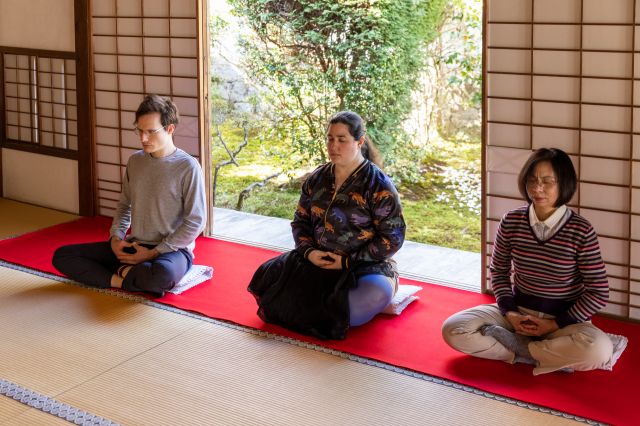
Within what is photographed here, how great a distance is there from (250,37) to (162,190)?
369 cm

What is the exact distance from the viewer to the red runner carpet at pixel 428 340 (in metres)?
3.22

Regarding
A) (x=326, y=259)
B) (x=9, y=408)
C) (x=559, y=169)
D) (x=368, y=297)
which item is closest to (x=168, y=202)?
(x=326, y=259)

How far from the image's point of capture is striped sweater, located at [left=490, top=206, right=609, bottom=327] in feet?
11.2

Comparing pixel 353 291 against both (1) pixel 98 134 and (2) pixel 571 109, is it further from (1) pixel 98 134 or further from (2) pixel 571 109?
(1) pixel 98 134

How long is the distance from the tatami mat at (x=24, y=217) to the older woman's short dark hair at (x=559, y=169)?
11.8 ft

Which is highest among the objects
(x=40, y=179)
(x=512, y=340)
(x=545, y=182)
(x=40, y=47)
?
(x=40, y=47)

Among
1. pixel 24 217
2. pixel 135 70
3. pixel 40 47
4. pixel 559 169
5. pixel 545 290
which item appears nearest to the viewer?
pixel 559 169

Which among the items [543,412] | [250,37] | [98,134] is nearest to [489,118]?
[543,412]

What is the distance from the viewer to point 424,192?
25.2ft

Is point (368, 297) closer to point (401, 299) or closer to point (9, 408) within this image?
point (401, 299)

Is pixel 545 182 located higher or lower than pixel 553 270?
higher

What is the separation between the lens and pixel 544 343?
3400mm

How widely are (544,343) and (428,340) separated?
581mm

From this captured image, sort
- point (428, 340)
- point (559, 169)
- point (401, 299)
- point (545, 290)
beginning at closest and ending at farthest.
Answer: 1. point (559, 169)
2. point (545, 290)
3. point (428, 340)
4. point (401, 299)
